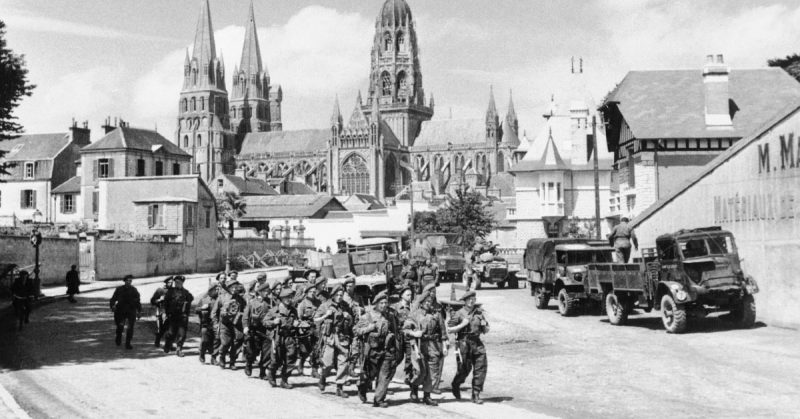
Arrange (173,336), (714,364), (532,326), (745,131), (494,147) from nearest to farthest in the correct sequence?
(714,364) < (173,336) < (532,326) < (745,131) < (494,147)

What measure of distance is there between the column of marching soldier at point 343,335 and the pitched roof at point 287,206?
80.6m

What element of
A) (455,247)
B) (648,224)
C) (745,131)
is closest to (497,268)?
(455,247)

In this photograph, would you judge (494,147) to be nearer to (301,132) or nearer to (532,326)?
(301,132)

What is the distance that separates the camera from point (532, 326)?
25.4m

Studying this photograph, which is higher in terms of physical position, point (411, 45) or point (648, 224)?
point (411, 45)

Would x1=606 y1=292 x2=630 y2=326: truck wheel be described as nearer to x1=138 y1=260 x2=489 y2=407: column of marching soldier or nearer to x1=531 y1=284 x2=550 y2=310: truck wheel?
x1=531 y1=284 x2=550 y2=310: truck wheel

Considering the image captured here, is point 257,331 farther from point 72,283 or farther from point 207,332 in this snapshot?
point 72,283

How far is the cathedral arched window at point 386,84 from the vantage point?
17712 centimetres

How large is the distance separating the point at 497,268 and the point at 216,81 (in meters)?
154

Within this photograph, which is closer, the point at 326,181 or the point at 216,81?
the point at 326,181

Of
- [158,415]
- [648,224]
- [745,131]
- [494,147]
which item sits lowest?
[158,415]

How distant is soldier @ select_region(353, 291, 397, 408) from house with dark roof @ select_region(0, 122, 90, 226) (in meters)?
74.5

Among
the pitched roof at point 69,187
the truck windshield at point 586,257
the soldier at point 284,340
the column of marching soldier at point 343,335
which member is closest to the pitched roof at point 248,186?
the pitched roof at point 69,187

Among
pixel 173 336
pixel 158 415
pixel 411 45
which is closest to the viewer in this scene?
pixel 158 415
